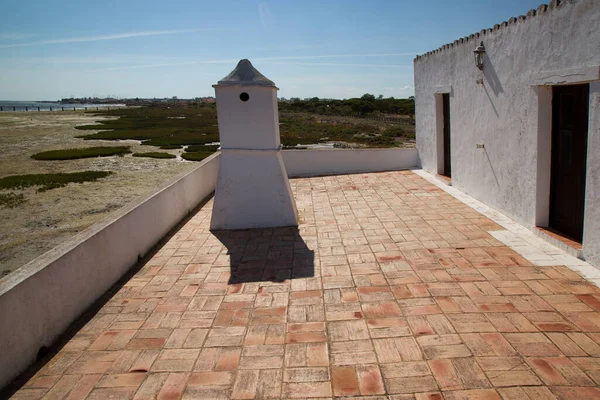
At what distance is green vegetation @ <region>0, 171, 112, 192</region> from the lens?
14.6m

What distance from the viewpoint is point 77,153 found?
23.1 meters

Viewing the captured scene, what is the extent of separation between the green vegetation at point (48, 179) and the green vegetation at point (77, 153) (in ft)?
18.7

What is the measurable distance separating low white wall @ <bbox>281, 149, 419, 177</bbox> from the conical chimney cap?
450 centimetres

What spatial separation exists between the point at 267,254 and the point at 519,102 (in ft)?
12.9

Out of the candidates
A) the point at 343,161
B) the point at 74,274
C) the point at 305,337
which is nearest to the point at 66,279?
the point at 74,274

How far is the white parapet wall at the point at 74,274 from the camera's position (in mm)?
2959

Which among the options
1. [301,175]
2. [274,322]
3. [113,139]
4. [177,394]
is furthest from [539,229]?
[113,139]

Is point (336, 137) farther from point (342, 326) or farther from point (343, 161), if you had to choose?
point (342, 326)

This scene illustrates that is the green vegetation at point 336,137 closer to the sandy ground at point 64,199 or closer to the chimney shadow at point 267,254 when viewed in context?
the sandy ground at point 64,199

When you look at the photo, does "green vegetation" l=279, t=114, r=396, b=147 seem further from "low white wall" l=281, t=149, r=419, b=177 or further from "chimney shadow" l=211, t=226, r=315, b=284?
"chimney shadow" l=211, t=226, r=315, b=284

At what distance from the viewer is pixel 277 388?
2.80 m

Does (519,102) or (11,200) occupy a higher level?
(519,102)

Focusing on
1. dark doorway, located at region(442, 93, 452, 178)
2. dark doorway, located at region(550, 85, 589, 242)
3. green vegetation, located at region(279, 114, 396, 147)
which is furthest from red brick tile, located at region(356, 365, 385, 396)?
green vegetation, located at region(279, 114, 396, 147)

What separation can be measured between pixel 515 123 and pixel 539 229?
150 centimetres
